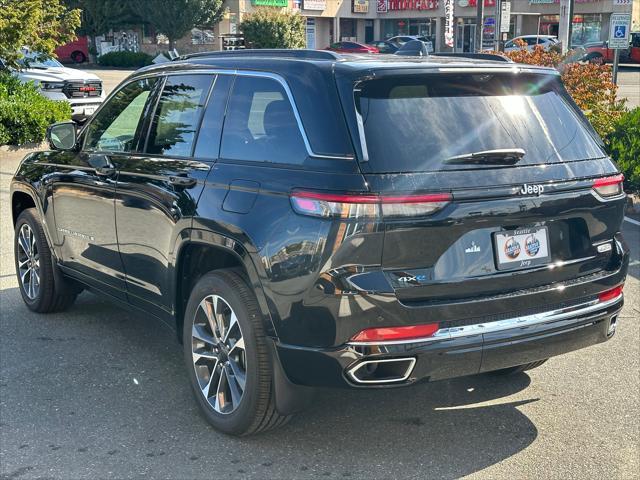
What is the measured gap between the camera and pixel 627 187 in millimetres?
10492

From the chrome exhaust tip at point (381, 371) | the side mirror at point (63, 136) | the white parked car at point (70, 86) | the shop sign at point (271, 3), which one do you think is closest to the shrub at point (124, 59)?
the shop sign at point (271, 3)

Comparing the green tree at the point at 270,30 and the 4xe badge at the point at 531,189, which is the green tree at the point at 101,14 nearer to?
the green tree at the point at 270,30

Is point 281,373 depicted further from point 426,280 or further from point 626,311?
point 626,311

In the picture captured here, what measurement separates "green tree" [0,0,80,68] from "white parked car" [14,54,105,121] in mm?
2288

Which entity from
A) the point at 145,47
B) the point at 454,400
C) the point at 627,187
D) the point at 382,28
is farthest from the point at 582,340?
the point at 382,28

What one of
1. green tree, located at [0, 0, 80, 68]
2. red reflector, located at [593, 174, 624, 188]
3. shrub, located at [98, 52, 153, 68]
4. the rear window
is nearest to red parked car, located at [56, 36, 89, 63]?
shrub, located at [98, 52, 153, 68]

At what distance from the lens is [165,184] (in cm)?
475

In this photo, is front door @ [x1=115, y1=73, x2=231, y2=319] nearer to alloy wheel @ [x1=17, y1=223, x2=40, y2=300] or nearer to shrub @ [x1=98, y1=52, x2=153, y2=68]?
alloy wheel @ [x1=17, y1=223, x2=40, y2=300]

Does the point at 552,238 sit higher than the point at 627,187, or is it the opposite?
the point at 552,238

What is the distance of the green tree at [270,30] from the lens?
49.6 m

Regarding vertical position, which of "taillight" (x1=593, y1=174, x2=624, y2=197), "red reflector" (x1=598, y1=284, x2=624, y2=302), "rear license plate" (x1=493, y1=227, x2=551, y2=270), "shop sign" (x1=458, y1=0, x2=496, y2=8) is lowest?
"red reflector" (x1=598, y1=284, x2=624, y2=302)

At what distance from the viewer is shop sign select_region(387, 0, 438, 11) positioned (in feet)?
213

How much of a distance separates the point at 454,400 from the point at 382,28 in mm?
68497

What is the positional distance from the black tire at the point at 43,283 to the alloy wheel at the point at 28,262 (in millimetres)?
32
